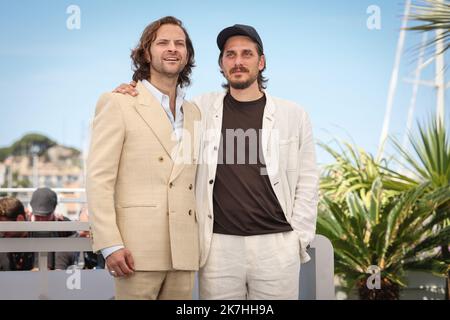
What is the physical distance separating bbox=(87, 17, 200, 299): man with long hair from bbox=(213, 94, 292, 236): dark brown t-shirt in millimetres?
145

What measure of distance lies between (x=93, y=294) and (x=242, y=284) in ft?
4.17

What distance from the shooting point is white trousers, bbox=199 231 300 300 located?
302 cm

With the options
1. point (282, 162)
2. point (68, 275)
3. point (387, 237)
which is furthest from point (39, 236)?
point (387, 237)

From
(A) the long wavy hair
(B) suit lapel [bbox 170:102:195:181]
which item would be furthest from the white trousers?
(A) the long wavy hair

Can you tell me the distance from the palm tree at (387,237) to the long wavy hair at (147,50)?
4.86m

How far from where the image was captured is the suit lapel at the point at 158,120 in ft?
9.59

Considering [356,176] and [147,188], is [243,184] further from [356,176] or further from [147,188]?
[356,176]

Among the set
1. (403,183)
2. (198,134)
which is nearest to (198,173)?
(198,134)

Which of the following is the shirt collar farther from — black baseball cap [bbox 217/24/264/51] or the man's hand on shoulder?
black baseball cap [bbox 217/24/264/51]

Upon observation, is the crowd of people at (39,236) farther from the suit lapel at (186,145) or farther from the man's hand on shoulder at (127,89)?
the suit lapel at (186,145)

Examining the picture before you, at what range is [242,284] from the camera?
307cm

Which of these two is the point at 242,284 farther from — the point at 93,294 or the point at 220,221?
the point at 93,294

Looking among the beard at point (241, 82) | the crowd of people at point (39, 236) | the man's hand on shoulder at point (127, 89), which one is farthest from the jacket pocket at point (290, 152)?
the crowd of people at point (39, 236)

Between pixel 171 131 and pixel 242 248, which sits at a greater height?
pixel 171 131
